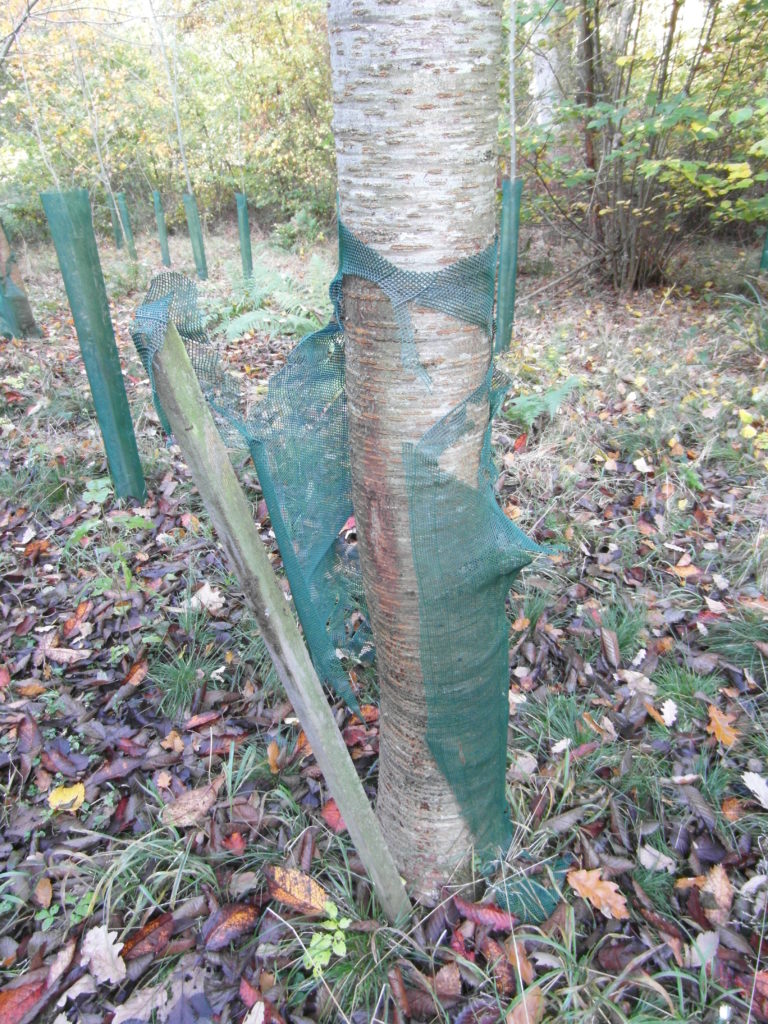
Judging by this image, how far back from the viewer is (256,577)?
1137 millimetres

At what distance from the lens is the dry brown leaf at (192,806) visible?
1902 millimetres

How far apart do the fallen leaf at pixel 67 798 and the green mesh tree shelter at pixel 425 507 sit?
91 cm

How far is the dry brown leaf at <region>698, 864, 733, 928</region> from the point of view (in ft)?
5.46

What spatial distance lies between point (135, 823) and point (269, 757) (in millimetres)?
439

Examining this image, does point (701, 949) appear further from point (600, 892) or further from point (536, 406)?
point (536, 406)

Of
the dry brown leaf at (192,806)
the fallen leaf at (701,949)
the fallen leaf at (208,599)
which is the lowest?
the fallen leaf at (701,949)

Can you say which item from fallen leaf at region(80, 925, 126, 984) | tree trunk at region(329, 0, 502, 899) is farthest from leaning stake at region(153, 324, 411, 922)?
fallen leaf at region(80, 925, 126, 984)

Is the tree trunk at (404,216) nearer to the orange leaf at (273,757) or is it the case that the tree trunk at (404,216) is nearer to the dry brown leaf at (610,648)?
the orange leaf at (273,757)

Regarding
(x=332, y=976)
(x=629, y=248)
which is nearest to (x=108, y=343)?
(x=332, y=976)

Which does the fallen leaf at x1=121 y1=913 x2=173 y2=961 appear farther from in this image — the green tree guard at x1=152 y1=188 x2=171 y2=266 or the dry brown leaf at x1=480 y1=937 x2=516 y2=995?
→ the green tree guard at x1=152 y1=188 x2=171 y2=266

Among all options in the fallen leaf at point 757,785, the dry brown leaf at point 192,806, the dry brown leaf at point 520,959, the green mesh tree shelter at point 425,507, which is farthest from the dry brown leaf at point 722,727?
the dry brown leaf at point 192,806

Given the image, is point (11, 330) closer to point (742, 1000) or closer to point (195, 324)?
point (195, 324)

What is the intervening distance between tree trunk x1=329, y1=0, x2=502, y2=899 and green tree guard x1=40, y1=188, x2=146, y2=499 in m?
2.31

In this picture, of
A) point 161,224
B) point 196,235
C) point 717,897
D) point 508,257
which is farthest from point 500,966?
point 161,224
